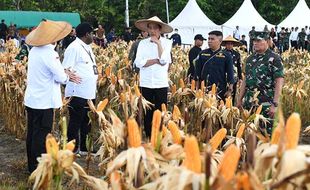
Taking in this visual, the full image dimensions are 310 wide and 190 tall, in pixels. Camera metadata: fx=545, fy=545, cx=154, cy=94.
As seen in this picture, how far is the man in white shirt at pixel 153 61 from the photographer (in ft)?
21.4

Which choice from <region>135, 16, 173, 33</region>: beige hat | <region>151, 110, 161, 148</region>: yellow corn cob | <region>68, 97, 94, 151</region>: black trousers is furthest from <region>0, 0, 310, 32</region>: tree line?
<region>151, 110, 161, 148</region>: yellow corn cob

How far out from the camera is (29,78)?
527 centimetres

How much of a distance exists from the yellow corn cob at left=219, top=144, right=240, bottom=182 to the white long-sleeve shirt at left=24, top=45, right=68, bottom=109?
3653 millimetres

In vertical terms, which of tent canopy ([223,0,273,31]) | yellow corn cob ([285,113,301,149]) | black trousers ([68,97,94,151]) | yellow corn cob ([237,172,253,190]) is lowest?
black trousers ([68,97,94,151])

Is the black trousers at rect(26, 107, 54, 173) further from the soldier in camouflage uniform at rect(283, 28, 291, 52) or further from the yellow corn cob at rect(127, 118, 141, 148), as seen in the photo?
the soldier in camouflage uniform at rect(283, 28, 291, 52)

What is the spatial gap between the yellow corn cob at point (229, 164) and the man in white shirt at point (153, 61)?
490cm

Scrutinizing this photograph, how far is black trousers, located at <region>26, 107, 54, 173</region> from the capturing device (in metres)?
5.30

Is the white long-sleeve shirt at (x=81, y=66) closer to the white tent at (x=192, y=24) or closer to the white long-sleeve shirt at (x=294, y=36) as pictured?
the white tent at (x=192, y=24)

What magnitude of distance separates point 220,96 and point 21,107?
103 inches

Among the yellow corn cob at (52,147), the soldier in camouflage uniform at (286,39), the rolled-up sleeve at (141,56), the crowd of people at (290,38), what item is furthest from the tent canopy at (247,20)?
the yellow corn cob at (52,147)

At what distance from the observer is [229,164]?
166 cm

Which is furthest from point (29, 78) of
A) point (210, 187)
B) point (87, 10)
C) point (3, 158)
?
point (87, 10)

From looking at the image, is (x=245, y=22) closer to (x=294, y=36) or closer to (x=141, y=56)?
(x=294, y=36)

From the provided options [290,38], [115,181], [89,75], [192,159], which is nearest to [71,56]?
[89,75]
